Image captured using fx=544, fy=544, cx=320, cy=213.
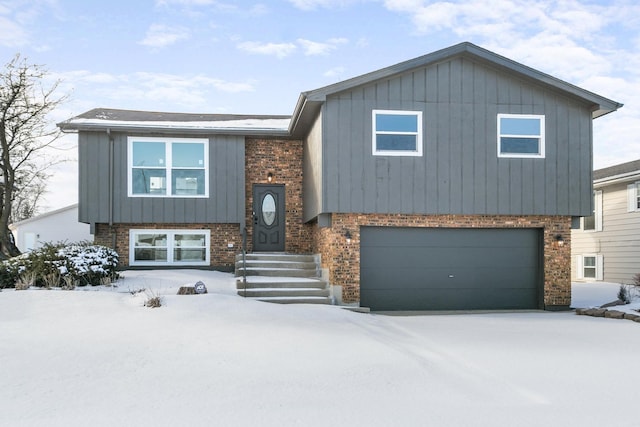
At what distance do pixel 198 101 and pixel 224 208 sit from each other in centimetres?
817

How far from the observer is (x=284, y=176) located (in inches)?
634

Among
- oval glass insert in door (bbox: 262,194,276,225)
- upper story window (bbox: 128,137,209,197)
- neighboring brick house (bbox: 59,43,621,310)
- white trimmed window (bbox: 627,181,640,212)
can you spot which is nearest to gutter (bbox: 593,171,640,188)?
white trimmed window (bbox: 627,181,640,212)

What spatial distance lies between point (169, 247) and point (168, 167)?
232 centimetres

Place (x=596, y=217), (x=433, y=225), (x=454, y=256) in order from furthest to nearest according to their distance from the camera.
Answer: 1. (x=596, y=217)
2. (x=454, y=256)
3. (x=433, y=225)

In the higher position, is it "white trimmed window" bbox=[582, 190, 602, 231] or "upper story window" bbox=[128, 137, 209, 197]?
"upper story window" bbox=[128, 137, 209, 197]

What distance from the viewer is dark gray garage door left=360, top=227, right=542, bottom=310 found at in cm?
1309

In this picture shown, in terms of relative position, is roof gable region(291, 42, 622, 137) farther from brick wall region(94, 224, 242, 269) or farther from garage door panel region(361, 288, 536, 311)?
garage door panel region(361, 288, 536, 311)

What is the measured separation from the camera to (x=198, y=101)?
72.3ft

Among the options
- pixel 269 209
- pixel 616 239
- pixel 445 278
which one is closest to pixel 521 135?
pixel 445 278

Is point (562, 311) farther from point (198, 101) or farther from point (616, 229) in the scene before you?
point (198, 101)

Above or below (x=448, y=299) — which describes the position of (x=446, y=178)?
above

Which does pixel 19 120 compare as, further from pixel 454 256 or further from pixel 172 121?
pixel 454 256

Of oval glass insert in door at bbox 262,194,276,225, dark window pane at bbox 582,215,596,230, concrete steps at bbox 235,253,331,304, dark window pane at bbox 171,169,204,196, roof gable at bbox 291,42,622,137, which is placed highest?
roof gable at bbox 291,42,622,137

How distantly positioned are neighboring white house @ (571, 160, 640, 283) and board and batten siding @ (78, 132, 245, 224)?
42.2ft
